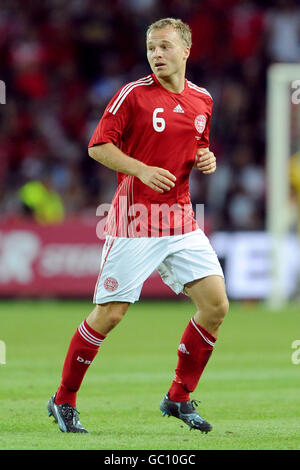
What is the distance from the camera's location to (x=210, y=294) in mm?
6188

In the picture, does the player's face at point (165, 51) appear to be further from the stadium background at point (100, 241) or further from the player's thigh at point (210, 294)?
the stadium background at point (100, 241)

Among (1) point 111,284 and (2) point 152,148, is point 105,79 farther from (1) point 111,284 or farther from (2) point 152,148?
(1) point 111,284

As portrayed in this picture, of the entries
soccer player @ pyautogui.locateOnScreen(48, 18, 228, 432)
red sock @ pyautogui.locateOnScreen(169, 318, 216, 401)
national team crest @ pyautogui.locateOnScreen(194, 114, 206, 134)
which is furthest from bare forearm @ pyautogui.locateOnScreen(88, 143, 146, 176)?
red sock @ pyautogui.locateOnScreen(169, 318, 216, 401)

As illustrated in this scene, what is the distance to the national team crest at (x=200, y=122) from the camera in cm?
636

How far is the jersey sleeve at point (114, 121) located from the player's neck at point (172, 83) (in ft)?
1.07

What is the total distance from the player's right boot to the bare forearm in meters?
1.46

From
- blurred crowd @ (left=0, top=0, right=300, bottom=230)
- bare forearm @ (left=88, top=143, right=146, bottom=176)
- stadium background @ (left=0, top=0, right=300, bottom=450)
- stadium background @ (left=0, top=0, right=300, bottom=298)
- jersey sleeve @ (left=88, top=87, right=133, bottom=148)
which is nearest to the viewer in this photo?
bare forearm @ (left=88, top=143, right=146, bottom=176)

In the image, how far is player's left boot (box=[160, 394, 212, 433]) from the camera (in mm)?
6113

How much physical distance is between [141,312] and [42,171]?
4.87m

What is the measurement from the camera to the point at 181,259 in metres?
6.21

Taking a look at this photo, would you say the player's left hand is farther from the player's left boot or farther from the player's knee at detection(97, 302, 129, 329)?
the player's left boot

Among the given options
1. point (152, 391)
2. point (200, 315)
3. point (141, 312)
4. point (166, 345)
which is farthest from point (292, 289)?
point (200, 315)

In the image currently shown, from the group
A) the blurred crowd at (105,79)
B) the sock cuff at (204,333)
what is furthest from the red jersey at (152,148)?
the blurred crowd at (105,79)

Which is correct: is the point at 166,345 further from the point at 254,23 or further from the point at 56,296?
the point at 254,23
